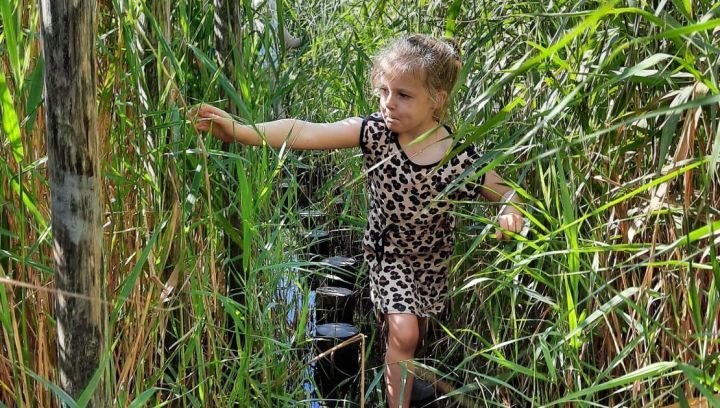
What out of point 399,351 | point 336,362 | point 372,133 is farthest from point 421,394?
point 372,133

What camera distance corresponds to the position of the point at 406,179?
2.28m

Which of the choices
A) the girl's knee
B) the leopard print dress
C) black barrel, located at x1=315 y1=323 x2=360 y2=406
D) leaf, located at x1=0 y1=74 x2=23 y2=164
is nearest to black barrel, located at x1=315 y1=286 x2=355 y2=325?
black barrel, located at x1=315 y1=323 x2=360 y2=406

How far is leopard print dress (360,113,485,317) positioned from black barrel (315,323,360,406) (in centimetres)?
24

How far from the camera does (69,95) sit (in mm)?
1013

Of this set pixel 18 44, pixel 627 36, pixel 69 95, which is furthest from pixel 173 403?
pixel 627 36

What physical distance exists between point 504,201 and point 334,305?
107 centimetres

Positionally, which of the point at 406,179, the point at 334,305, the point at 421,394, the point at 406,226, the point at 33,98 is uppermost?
the point at 33,98

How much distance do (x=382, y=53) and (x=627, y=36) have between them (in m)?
0.92

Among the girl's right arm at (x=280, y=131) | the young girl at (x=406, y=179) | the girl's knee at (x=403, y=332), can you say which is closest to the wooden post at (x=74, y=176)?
the girl's right arm at (x=280, y=131)

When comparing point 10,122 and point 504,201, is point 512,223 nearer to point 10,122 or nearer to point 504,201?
point 504,201

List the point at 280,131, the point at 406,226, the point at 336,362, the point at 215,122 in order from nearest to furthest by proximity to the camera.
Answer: the point at 215,122
the point at 280,131
the point at 406,226
the point at 336,362

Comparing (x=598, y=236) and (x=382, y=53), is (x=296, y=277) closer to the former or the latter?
(x=382, y=53)

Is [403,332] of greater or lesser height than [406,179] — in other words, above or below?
below

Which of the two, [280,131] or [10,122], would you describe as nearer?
[10,122]
